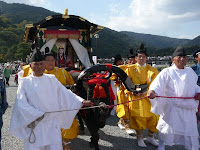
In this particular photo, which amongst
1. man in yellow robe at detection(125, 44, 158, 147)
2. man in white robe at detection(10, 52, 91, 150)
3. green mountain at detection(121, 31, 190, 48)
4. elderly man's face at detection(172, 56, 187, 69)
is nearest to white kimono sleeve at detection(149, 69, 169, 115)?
elderly man's face at detection(172, 56, 187, 69)

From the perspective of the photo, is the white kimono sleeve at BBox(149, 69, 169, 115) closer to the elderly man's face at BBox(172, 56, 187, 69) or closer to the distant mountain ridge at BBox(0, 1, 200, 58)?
the elderly man's face at BBox(172, 56, 187, 69)

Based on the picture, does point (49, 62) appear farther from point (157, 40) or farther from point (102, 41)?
point (157, 40)

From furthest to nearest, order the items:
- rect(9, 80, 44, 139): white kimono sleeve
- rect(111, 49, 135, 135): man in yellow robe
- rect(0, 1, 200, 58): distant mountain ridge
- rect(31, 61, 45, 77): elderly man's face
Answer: rect(0, 1, 200, 58): distant mountain ridge → rect(111, 49, 135, 135): man in yellow robe → rect(31, 61, 45, 77): elderly man's face → rect(9, 80, 44, 139): white kimono sleeve

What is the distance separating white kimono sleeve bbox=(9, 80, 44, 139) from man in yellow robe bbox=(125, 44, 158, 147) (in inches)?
89.9

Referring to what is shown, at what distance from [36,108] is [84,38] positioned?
A: 19.1 ft

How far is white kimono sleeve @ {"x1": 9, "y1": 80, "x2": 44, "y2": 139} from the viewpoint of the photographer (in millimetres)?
2436

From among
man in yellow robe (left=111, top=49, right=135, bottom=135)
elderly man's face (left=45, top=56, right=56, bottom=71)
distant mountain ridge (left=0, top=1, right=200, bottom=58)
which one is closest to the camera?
elderly man's face (left=45, top=56, right=56, bottom=71)

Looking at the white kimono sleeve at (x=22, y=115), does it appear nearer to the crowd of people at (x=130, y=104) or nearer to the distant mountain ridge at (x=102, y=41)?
the crowd of people at (x=130, y=104)

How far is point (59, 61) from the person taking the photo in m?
7.06

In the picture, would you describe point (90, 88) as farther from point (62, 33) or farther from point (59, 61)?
point (62, 33)

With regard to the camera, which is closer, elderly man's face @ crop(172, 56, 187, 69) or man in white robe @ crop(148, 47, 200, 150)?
man in white robe @ crop(148, 47, 200, 150)

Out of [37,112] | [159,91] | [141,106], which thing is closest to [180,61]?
[159,91]

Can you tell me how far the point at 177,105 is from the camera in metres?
3.29

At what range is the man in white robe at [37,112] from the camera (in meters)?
→ 2.48
